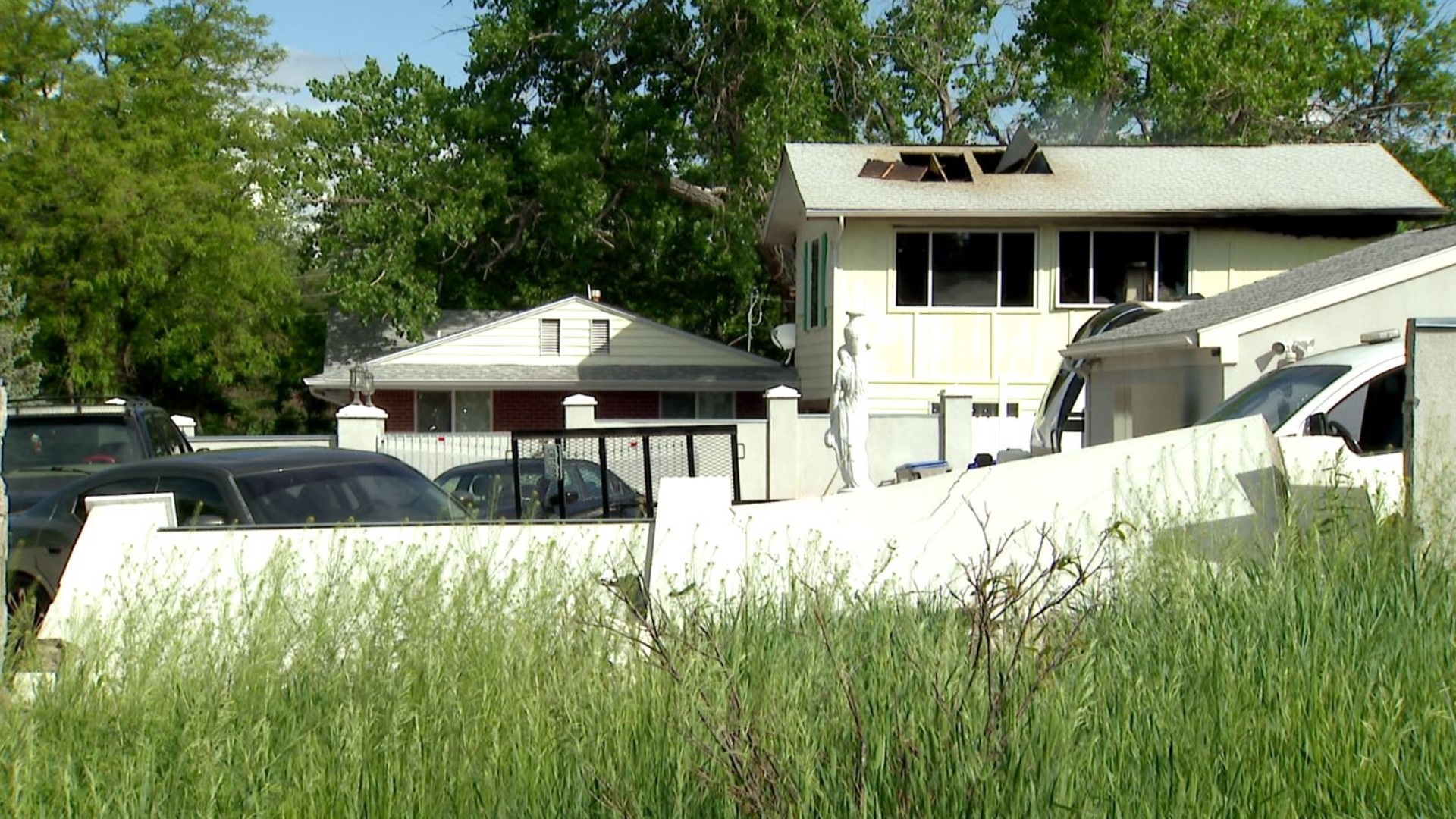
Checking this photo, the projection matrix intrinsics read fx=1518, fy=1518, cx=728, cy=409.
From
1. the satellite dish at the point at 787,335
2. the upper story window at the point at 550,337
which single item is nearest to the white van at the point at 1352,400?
the satellite dish at the point at 787,335

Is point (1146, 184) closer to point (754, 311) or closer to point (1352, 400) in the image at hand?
point (754, 311)

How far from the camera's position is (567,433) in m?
11.4

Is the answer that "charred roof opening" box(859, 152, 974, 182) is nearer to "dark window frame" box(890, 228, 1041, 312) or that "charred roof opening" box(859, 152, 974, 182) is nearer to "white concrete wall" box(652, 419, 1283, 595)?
"dark window frame" box(890, 228, 1041, 312)

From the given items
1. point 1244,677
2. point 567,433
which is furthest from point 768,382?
point 1244,677

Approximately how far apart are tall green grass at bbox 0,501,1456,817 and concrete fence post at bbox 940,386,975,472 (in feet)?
55.3

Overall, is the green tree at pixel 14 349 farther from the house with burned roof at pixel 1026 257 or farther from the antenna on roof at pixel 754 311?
the antenna on roof at pixel 754 311

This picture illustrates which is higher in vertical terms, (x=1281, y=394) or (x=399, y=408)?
Answer: (x=1281, y=394)

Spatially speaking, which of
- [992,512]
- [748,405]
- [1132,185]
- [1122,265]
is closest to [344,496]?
[992,512]

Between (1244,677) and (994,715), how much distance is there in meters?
1.17

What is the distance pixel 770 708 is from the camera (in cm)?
481

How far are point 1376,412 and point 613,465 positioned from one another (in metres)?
5.85

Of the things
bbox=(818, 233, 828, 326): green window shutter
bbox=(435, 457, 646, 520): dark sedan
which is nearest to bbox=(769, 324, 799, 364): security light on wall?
bbox=(818, 233, 828, 326): green window shutter

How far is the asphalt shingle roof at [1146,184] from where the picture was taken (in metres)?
25.8

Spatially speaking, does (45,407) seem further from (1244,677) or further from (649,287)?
(649,287)
